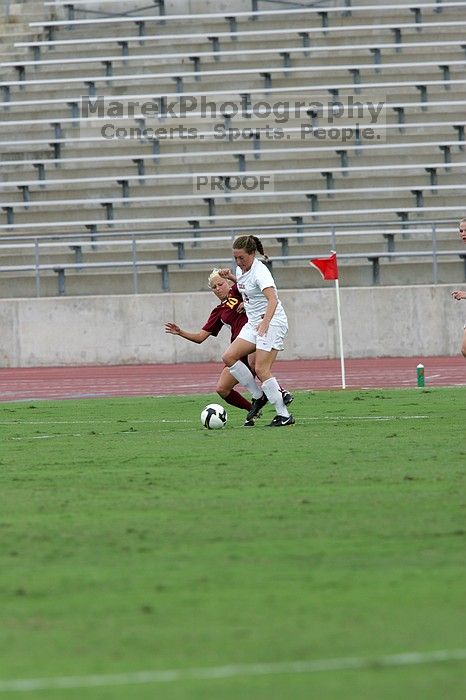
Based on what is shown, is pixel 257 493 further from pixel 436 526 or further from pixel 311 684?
pixel 311 684

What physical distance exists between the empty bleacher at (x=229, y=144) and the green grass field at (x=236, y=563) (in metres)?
17.1

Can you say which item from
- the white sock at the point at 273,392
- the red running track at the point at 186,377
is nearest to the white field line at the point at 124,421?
the white sock at the point at 273,392

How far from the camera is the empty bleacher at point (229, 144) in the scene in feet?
96.7

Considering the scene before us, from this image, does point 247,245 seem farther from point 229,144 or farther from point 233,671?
point 229,144

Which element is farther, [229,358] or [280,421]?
[229,358]

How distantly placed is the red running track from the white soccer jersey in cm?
619

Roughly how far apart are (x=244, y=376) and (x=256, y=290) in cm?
94

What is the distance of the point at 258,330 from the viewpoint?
45.9 feet

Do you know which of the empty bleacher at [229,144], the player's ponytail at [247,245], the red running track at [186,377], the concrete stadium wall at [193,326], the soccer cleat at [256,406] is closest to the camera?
the player's ponytail at [247,245]

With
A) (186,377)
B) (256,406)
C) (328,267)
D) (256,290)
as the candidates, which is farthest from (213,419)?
(186,377)

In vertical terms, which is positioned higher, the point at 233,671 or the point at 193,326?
the point at 193,326

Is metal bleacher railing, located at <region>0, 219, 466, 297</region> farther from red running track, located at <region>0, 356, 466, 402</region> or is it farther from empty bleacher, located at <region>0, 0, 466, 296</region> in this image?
red running track, located at <region>0, 356, 466, 402</region>

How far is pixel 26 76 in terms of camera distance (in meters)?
35.3

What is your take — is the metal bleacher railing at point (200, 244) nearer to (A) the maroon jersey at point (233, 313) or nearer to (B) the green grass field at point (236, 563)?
(A) the maroon jersey at point (233, 313)
